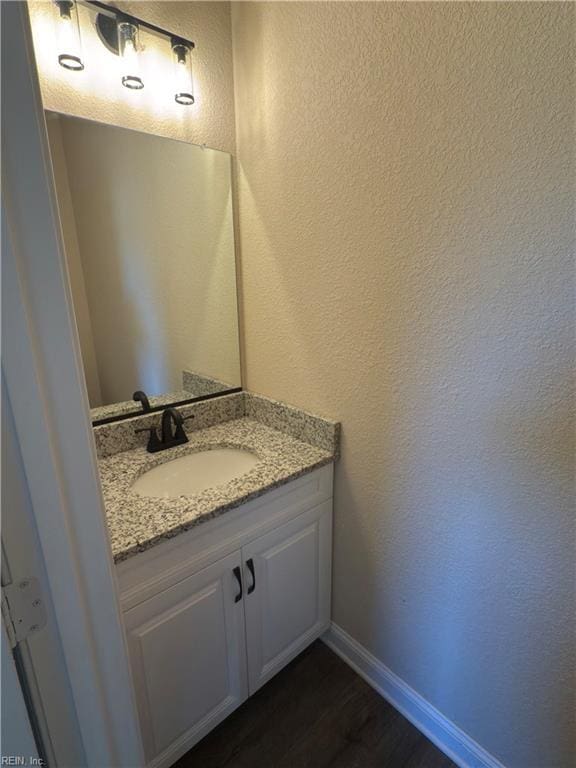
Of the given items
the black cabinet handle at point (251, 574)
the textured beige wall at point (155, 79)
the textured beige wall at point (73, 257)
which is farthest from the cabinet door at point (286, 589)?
the textured beige wall at point (155, 79)

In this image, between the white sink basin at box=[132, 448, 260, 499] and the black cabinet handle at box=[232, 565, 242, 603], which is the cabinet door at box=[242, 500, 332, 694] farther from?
the white sink basin at box=[132, 448, 260, 499]

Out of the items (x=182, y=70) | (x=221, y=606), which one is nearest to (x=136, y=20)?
(x=182, y=70)

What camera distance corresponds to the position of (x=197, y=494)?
3.66ft

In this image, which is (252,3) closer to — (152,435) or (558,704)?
(152,435)

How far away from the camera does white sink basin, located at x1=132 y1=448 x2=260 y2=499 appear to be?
4.21 ft

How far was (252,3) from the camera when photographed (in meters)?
1.27

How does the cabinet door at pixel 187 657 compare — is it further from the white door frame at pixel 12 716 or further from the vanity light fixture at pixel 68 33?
the vanity light fixture at pixel 68 33

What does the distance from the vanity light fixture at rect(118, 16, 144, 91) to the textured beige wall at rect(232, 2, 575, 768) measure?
1.23 ft

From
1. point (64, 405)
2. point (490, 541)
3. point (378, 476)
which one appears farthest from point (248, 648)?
point (64, 405)

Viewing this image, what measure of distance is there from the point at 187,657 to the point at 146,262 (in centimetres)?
130

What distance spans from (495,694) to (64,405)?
Result: 4.39ft

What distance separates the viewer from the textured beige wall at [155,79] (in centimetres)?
108

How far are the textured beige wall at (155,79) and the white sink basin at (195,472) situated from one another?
1.16m

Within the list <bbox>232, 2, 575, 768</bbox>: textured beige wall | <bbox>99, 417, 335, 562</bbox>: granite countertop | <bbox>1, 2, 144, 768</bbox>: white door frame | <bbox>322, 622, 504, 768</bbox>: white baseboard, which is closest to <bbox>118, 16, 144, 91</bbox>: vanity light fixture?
<bbox>232, 2, 575, 768</bbox>: textured beige wall
